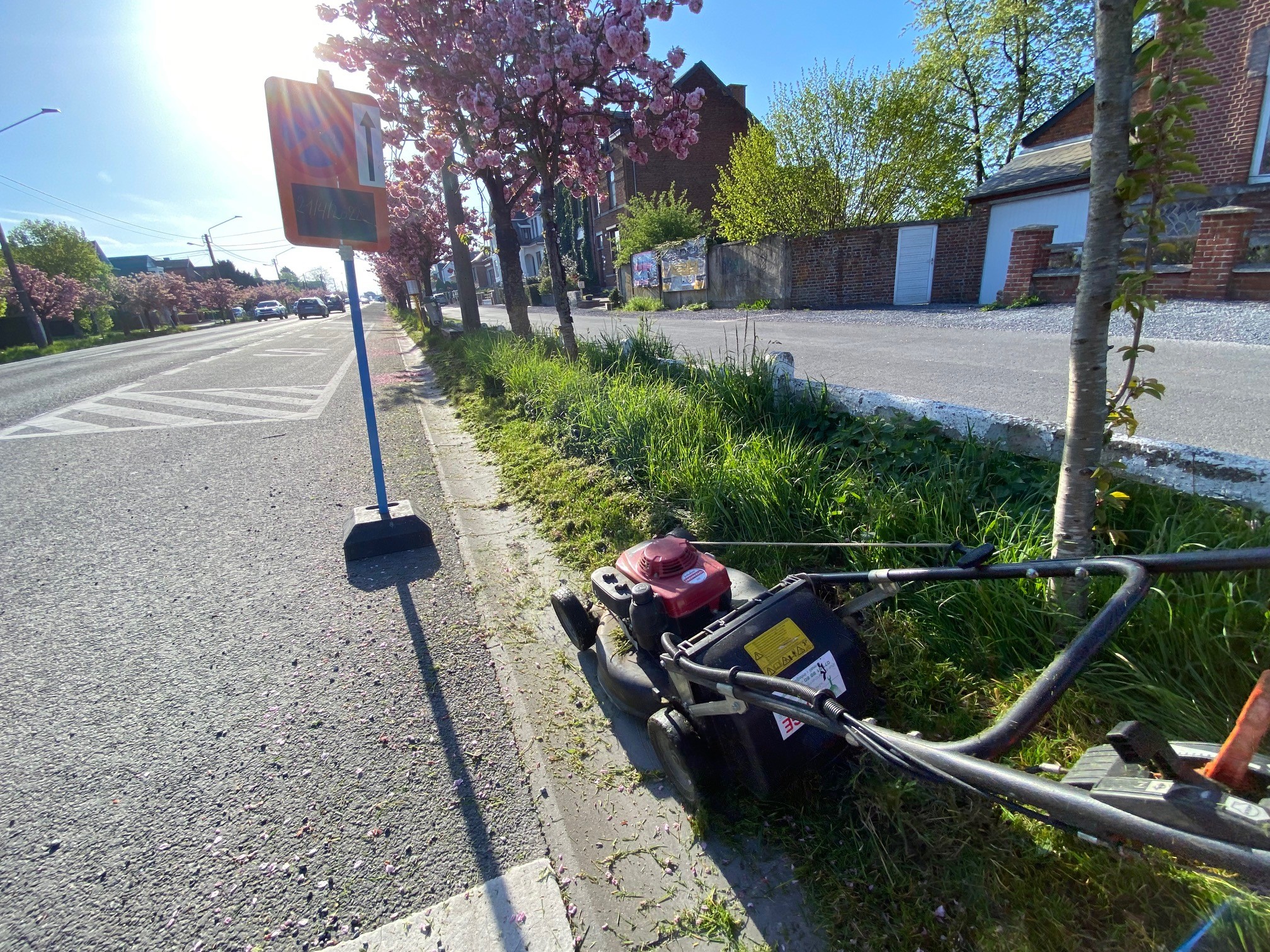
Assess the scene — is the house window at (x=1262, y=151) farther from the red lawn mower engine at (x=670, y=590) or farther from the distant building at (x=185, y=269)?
the distant building at (x=185, y=269)

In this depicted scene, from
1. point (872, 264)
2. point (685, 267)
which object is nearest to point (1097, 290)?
point (872, 264)

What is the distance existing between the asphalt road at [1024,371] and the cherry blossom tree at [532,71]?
2.78 m

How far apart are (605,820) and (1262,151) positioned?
1702 cm

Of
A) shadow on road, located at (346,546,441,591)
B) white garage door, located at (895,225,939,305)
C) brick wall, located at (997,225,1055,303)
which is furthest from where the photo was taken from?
white garage door, located at (895,225,939,305)

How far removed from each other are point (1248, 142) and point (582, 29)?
13.7 metres

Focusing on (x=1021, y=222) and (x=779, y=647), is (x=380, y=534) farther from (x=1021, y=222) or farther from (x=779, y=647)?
(x=1021, y=222)

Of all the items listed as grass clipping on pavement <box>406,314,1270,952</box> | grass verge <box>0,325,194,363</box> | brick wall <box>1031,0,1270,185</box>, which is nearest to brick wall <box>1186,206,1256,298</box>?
brick wall <box>1031,0,1270,185</box>

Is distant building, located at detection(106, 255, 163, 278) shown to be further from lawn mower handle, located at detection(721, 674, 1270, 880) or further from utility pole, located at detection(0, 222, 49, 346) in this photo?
lawn mower handle, located at detection(721, 674, 1270, 880)

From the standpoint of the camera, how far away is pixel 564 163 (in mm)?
7562

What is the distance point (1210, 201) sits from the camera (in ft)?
39.0

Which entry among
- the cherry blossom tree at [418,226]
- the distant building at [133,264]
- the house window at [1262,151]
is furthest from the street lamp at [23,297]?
the distant building at [133,264]

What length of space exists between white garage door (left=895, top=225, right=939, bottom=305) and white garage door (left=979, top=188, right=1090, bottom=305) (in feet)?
4.34

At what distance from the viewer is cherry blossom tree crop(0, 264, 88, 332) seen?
31.5 meters

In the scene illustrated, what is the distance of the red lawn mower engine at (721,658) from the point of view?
1653 mm
